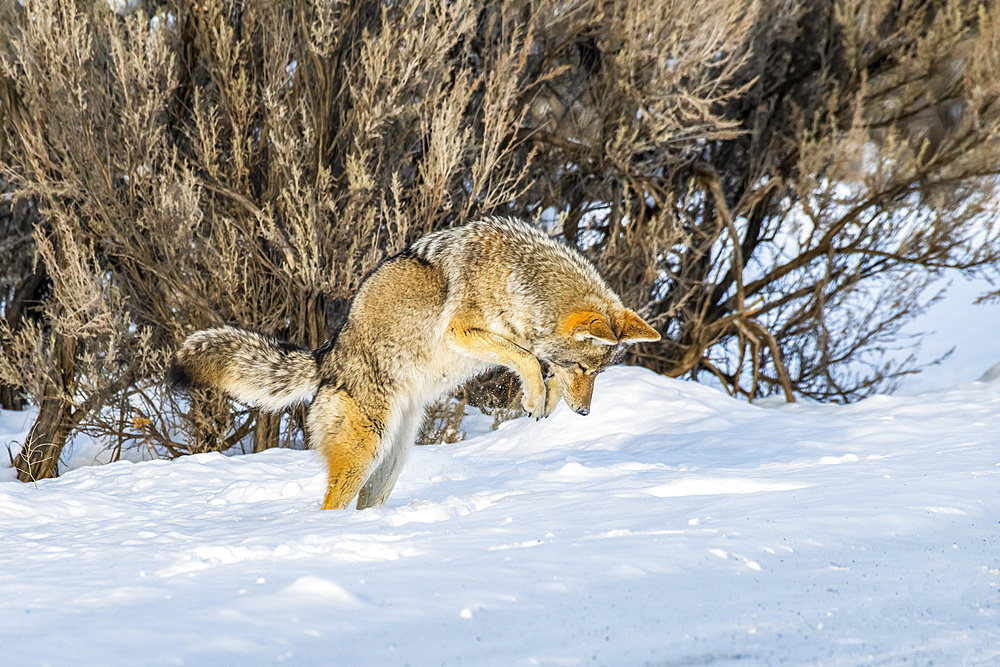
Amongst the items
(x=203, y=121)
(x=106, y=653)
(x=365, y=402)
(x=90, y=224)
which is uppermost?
(x=203, y=121)

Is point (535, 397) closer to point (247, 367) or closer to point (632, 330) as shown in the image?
point (632, 330)

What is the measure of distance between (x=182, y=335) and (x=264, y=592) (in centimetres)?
582

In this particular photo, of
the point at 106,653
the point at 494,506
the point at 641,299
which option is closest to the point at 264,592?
the point at 106,653

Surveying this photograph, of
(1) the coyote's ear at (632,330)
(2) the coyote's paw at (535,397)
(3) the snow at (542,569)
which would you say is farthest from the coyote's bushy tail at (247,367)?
(1) the coyote's ear at (632,330)

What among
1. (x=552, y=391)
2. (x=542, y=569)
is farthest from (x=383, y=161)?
(x=542, y=569)

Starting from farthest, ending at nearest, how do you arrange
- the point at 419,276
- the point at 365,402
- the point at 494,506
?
1. the point at 419,276
2. the point at 365,402
3. the point at 494,506

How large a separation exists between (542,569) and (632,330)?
92.0 inches

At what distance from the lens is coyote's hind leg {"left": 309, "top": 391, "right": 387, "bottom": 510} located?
4891mm

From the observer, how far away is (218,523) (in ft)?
15.8

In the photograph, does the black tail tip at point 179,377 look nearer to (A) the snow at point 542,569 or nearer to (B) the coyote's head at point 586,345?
(A) the snow at point 542,569

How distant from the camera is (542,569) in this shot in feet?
10.3

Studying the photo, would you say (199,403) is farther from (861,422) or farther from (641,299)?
(861,422)

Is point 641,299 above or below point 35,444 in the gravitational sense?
above

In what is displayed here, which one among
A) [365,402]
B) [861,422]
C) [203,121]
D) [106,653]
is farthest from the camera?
[203,121]
